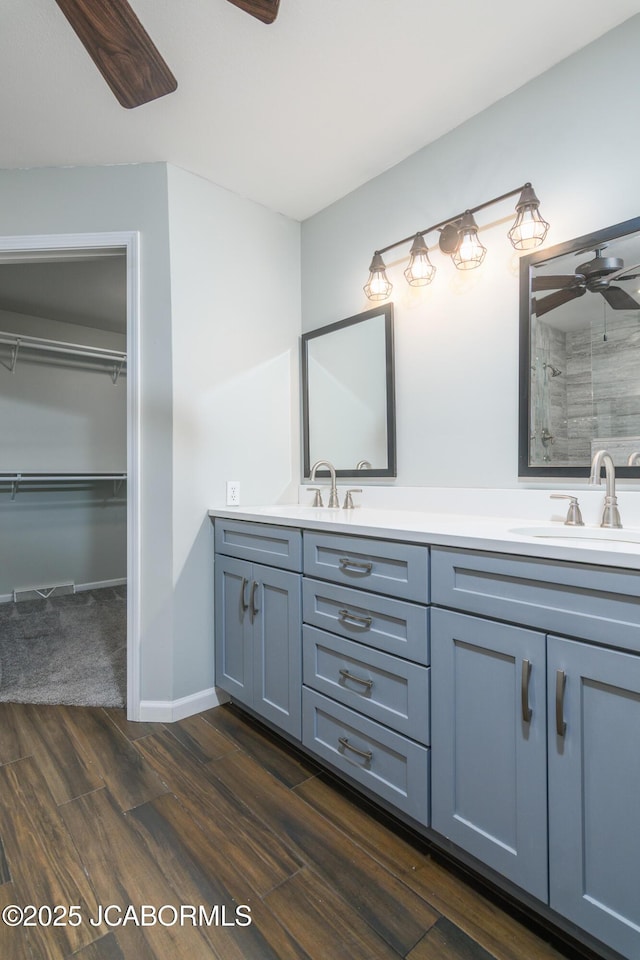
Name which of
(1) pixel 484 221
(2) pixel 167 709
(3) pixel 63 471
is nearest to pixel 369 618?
Result: (2) pixel 167 709

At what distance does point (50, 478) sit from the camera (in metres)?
3.91

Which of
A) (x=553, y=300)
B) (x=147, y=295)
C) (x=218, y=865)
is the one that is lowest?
(x=218, y=865)

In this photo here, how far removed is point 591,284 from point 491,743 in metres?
1.41

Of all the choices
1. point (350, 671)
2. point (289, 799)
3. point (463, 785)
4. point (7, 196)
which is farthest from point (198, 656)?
point (7, 196)

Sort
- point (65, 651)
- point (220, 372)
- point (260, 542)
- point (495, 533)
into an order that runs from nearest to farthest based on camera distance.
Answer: point (495, 533) < point (260, 542) < point (220, 372) < point (65, 651)

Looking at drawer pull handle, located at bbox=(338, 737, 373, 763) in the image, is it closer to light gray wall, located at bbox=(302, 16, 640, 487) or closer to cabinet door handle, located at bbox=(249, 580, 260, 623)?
cabinet door handle, located at bbox=(249, 580, 260, 623)

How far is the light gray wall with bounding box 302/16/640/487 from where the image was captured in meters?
1.50

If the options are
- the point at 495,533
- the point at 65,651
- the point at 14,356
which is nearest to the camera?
the point at 495,533

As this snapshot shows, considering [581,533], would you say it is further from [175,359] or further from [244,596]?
[175,359]

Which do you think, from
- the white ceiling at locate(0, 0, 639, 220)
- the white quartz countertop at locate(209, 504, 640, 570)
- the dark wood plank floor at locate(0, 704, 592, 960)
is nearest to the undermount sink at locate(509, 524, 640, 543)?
the white quartz countertop at locate(209, 504, 640, 570)

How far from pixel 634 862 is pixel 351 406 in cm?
185

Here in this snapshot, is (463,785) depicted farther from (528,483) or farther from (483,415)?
(483,415)

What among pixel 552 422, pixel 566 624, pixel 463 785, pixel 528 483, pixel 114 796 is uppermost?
pixel 552 422

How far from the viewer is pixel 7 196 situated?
2104mm
